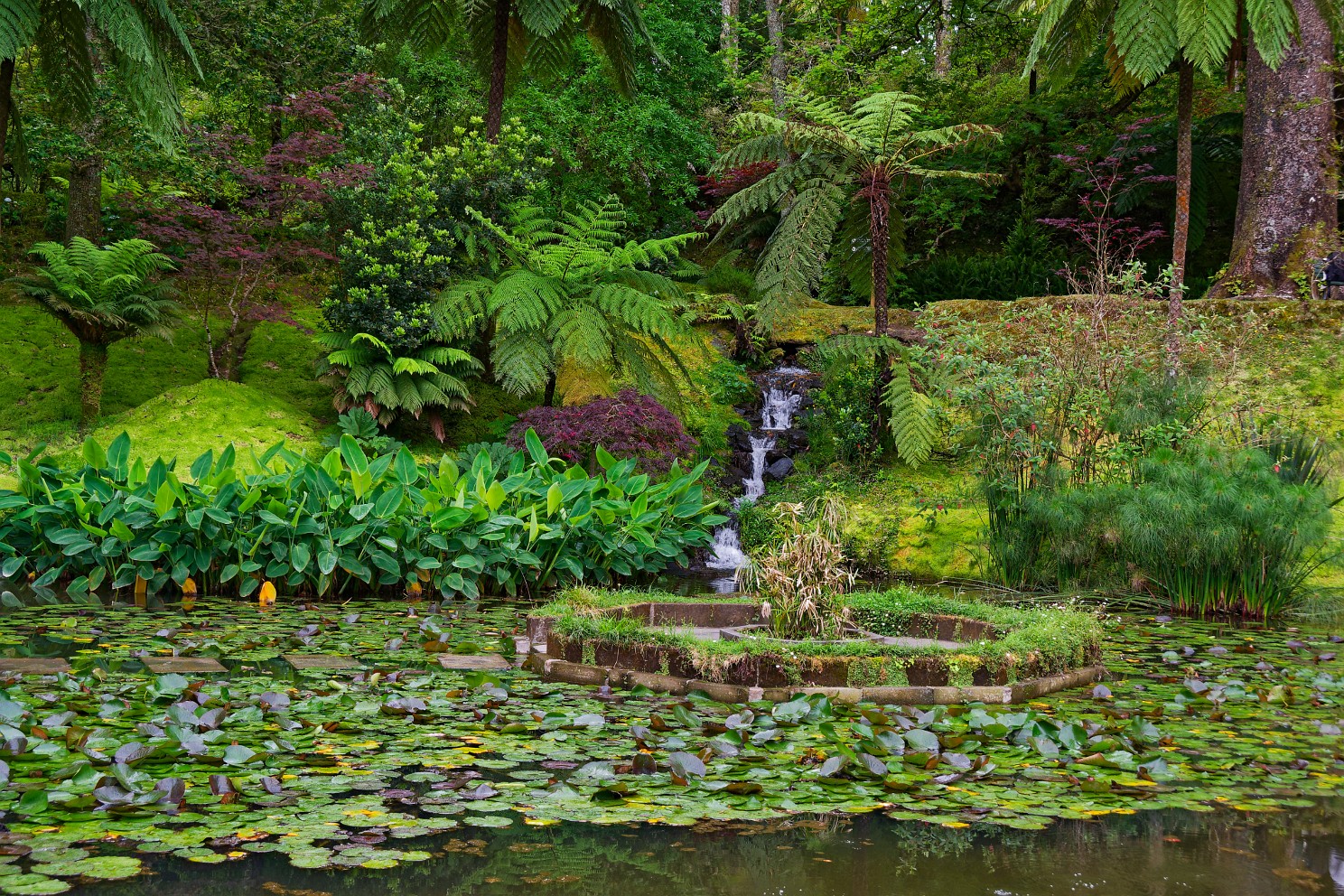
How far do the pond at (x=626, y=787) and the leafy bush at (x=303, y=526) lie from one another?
214 centimetres

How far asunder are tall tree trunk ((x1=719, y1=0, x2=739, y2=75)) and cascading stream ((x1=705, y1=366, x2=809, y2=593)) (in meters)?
7.23

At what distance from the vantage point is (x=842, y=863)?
2.65 m

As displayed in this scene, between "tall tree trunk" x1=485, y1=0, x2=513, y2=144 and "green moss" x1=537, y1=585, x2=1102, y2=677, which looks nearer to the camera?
"green moss" x1=537, y1=585, x2=1102, y2=677

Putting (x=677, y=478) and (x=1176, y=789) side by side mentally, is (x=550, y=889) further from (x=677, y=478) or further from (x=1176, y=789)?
(x=677, y=478)

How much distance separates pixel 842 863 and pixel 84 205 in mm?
12557

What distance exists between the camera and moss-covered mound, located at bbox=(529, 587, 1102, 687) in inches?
172

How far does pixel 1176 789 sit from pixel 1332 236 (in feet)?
34.5

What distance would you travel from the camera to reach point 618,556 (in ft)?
26.4

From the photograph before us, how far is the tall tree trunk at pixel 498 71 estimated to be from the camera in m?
11.1

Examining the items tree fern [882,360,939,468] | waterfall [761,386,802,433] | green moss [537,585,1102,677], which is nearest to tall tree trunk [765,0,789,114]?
waterfall [761,386,802,433]

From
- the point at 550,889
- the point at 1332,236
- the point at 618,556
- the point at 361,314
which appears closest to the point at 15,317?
the point at 361,314

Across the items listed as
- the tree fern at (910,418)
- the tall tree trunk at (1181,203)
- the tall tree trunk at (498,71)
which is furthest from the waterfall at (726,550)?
the tall tree trunk at (498,71)

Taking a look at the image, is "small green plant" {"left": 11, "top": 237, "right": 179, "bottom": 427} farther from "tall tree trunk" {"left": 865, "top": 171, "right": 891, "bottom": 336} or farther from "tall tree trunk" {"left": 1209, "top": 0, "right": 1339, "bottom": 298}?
"tall tree trunk" {"left": 1209, "top": 0, "right": 1339, "bottom": 298}

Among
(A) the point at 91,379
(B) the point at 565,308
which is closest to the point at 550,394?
(B) the point at 565,308
